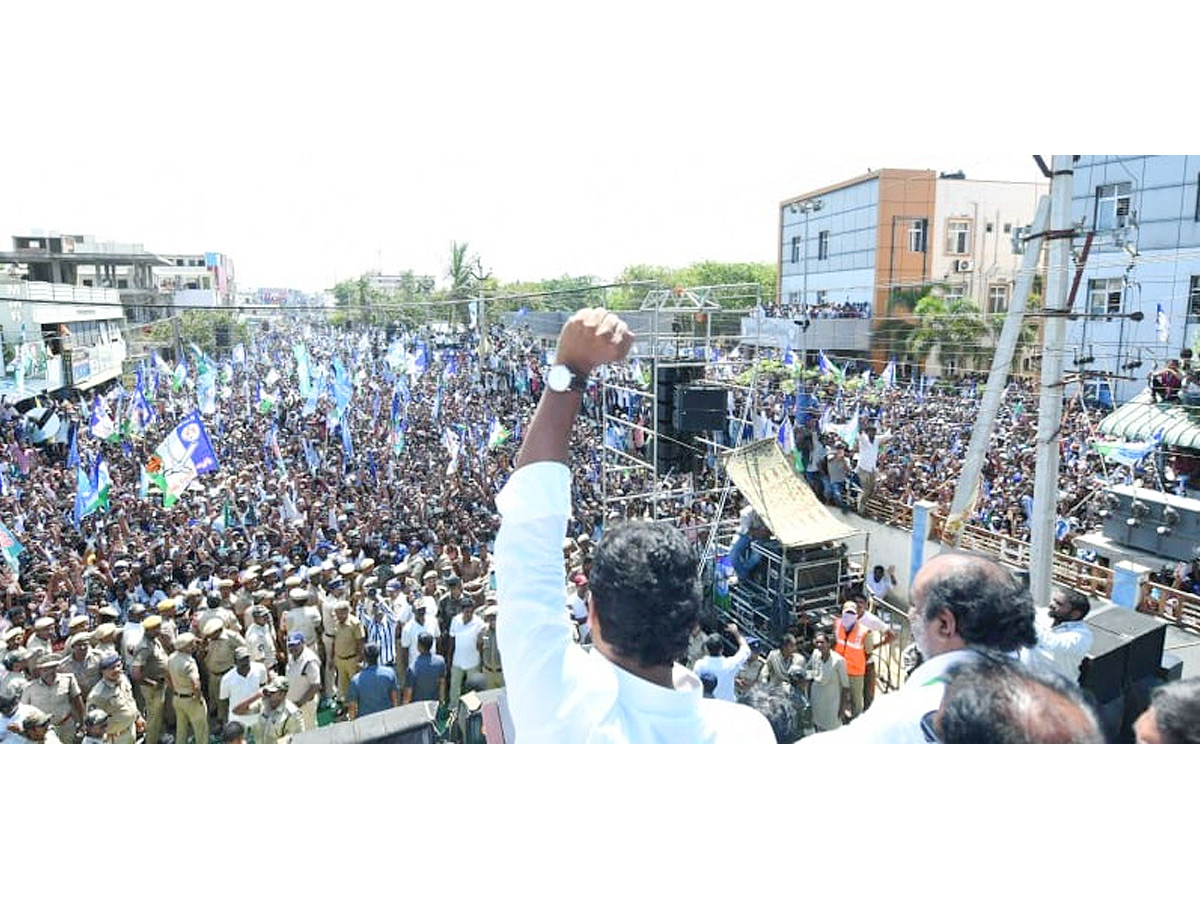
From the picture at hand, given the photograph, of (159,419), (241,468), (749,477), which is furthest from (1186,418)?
(159,419)

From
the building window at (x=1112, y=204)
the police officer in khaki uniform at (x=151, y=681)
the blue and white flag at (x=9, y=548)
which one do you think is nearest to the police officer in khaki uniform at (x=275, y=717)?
the police officer in khaki uniform at (x=151, y=681)

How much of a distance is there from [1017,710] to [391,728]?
2479mm

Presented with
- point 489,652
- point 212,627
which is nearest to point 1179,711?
point 489,652

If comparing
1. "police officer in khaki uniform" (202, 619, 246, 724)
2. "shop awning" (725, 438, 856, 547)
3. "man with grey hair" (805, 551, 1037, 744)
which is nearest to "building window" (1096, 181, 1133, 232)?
"shop awning" (725, 438, 856, 547)

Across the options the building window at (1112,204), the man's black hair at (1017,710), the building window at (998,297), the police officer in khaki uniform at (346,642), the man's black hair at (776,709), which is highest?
the building window at (1112,204)

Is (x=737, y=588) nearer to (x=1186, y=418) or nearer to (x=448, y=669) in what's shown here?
(x=448, y=669)

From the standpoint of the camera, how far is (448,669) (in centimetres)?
602

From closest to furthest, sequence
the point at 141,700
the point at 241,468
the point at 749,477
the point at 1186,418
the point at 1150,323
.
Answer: the point at 141,700, the point at 749,477, the point at 1186,418, the point at 241,468, the point at 1150,323

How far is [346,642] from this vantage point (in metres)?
5.92

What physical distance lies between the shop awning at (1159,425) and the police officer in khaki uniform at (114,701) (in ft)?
34.5

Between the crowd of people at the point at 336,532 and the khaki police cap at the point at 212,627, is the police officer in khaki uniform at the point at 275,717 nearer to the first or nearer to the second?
the crowd of people at the point at 336,532

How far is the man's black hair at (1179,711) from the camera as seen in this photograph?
1.28 m

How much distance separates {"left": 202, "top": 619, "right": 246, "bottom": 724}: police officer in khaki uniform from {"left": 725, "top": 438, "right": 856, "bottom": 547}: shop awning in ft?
14.0

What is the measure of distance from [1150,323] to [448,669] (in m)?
14.3
